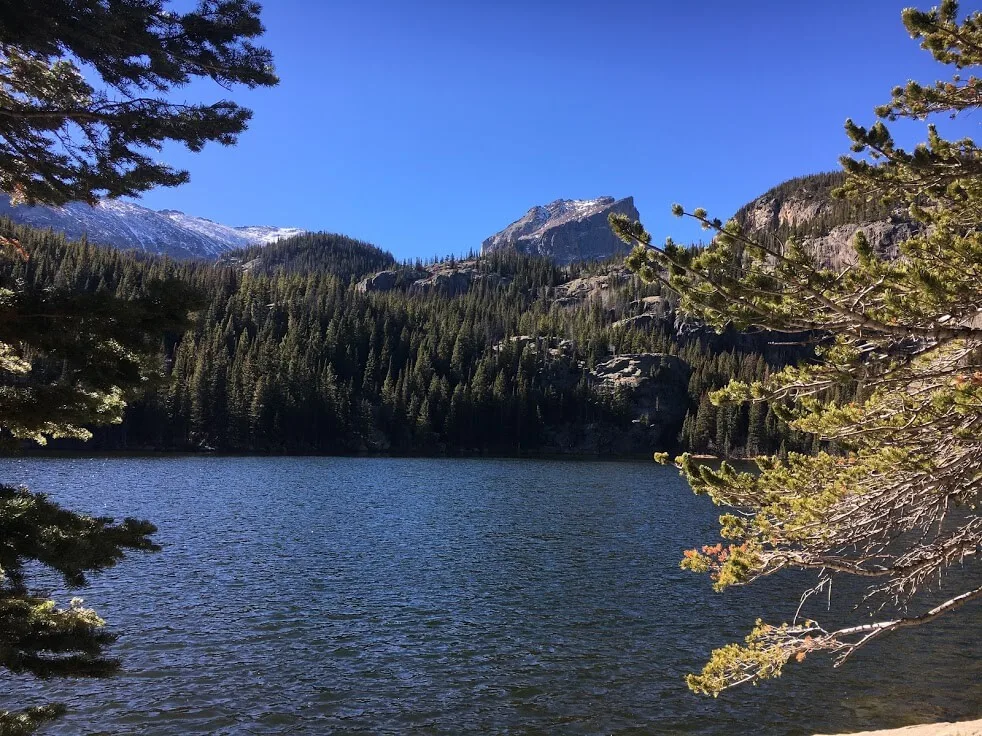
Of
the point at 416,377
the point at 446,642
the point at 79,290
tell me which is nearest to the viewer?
the point at 79,290

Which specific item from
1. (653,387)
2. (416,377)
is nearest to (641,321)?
(653,387)

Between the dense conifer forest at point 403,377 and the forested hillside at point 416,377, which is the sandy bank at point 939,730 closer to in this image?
the forested hillside at point 416,377

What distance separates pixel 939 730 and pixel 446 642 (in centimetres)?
1213

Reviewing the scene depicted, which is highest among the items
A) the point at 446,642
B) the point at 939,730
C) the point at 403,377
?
the point at 403,377

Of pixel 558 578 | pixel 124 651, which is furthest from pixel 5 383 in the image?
pixel 558 578

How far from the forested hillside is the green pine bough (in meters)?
95.4

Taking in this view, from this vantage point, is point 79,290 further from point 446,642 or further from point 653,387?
point 653,387

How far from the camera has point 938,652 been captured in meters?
19.4

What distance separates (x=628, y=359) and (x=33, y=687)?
149814 mm

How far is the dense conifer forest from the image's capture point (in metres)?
113

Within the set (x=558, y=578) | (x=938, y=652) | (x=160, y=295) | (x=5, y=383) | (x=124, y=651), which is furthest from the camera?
(x=558, y=578)

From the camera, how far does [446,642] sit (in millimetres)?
19297

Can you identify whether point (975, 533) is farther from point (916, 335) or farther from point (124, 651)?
point (124, 651)

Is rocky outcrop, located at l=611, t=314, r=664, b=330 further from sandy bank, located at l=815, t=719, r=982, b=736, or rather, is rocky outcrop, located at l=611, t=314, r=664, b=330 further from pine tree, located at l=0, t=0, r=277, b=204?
pine tree, located at l=0, t=0, r=277, b=204
